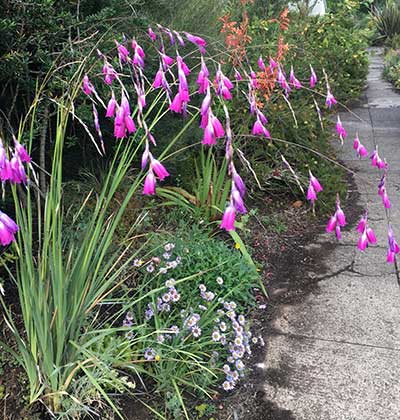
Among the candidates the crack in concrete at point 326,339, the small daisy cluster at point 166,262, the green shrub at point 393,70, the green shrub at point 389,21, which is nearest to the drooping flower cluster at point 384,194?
the crack in concrete at point 326,339

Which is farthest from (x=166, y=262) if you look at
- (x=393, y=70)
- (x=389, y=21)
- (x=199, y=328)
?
(x=389, y=21)

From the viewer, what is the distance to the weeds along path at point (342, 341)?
2.39 meters

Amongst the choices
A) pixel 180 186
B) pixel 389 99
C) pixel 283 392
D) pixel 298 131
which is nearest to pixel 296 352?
pixel 283 392

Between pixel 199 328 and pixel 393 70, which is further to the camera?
pixel 393 70

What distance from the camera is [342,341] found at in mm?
2816

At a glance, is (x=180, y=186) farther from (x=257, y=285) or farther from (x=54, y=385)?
(x=54, y=385)

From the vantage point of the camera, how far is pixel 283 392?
247 centimetres

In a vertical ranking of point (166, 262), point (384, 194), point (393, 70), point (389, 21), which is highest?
point (384, 194)

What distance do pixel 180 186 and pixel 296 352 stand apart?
1878 millimetres

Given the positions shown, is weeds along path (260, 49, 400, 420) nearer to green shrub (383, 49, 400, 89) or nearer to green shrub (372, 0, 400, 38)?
green shrub (383, 49, 400, 89)

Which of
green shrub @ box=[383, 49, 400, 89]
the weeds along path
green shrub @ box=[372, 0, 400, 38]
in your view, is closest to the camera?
the weeds along path

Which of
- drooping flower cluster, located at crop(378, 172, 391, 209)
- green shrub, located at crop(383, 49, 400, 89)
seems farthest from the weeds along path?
green shrub, located at crop(383, 49, 400, 89)

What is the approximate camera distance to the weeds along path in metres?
2.39

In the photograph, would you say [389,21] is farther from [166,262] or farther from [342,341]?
[166,262]
